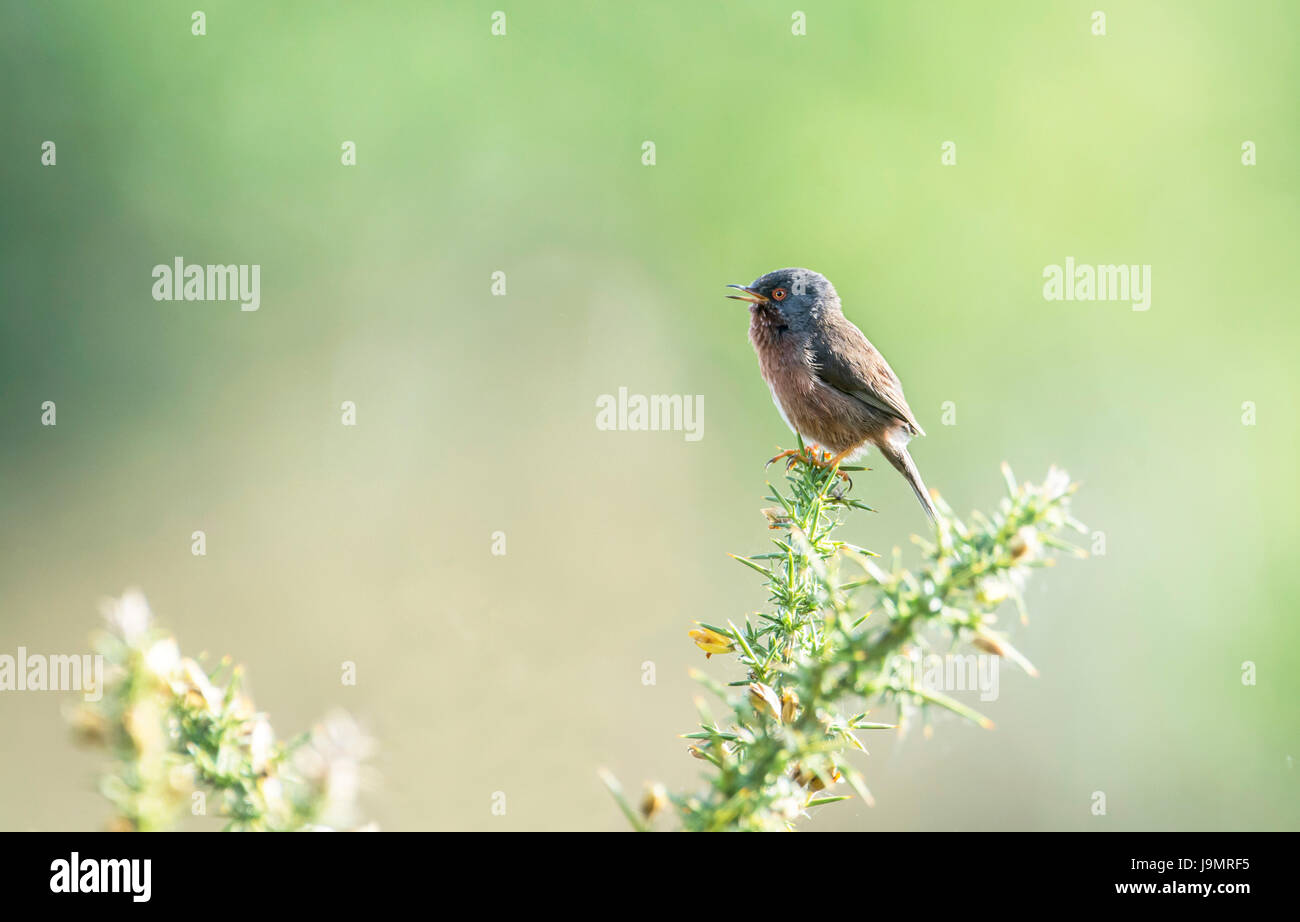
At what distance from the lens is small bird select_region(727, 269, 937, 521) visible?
5520 mm

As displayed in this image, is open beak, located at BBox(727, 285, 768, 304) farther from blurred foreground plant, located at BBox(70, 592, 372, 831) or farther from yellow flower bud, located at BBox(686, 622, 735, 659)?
blurred foreground plant, located at BBox(70, 592, 372, 831)

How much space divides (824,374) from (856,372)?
0.18 meters

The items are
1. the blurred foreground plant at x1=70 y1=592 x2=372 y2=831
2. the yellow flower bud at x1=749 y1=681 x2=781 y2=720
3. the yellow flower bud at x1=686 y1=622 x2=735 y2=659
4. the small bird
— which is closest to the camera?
the blurred foreground plant at x1=70 y1=592 x2=372 y2=831

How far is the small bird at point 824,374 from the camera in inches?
217

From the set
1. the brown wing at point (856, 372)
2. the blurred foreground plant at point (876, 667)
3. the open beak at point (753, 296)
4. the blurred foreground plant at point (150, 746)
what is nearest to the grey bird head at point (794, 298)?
the open beak at point (753, 296)

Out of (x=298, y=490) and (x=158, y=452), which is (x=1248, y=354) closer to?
(x=298, y=490)

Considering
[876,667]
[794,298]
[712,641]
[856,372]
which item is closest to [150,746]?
[876,667]

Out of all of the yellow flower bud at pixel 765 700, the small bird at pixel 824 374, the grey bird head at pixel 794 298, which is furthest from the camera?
the grey bird head at pixel 794 298

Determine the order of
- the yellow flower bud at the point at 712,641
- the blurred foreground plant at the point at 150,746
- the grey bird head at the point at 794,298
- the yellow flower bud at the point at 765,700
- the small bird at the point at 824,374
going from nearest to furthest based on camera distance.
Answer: the blurred foreground plant at the point at 150,746
the yellow flower bud at the point at 765,700
the yellow flower bud at the point at 712,641
the small bird at the point at 824,374
the grey bird head at the point at 794,298

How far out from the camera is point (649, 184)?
38.9 feet

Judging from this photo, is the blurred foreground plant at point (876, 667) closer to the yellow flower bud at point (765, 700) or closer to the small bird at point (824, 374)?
the yellow flower bud at point (765, 700)

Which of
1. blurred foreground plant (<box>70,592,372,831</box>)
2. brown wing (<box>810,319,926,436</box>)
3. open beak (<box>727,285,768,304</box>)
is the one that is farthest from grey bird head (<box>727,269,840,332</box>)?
blurred foreground plant (<box>70,592,372,831</box>)

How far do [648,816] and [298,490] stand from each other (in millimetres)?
10358

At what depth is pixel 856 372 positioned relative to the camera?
18.3 ft
